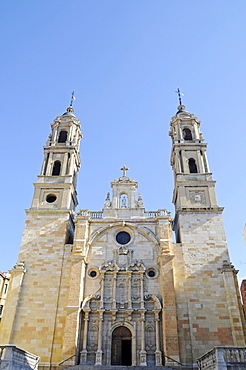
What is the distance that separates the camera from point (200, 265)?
23.9 m

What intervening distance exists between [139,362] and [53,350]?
5.59 metres

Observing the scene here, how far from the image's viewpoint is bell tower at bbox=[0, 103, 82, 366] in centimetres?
2175

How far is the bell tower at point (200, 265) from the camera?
21266mm

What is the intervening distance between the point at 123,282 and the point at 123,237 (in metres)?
3.60

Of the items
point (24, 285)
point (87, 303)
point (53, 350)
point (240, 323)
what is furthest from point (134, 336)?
point (24, 285)

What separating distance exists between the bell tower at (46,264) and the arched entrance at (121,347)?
351 centimetres

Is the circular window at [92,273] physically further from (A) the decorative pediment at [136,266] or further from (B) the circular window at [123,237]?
(B) the circular window at [123,237]

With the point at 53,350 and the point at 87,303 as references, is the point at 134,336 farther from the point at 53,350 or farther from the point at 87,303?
the point at 53,350

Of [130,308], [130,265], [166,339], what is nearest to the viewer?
[166,339]

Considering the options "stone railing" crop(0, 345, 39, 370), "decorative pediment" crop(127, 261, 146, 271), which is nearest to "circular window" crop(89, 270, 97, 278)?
"decorative pediment" crop(127, 261, 146, 271)

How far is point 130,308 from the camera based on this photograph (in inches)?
892

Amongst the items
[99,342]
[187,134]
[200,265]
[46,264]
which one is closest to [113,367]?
[99,342]

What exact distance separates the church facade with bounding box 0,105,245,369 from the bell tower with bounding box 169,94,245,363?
0.22ft

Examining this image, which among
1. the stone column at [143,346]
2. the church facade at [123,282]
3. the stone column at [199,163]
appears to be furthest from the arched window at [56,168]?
the stone column at [143,346]
